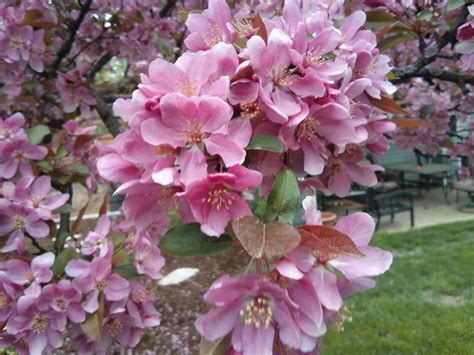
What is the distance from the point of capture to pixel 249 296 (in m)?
0.60

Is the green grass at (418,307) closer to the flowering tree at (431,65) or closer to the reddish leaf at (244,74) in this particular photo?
the flowering tree at (431,65)

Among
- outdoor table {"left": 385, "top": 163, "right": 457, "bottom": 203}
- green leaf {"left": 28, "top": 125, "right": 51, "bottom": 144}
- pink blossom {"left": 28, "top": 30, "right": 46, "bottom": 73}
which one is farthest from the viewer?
outdoor table {"left": 385, "top": 163, "right": 457, "bottom": 203}

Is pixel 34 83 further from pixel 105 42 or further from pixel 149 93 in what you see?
pixel 149 93

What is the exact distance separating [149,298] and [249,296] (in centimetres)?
94

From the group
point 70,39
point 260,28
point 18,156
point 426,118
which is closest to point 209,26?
point 260,28

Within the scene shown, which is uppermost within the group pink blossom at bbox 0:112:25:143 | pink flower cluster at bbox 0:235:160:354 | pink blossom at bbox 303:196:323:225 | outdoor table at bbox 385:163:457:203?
pink blossom at bbox 303:196:323:225

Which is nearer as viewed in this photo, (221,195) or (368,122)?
(221,195)

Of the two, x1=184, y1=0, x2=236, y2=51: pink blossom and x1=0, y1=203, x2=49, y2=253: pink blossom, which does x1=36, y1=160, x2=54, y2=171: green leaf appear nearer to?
x1=0, y1=203, x2=49, y2=253: pink blossom

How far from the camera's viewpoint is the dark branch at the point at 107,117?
6.84ft

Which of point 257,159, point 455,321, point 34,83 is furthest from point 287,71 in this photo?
point 455,321

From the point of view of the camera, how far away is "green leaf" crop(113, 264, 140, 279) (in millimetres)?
1400

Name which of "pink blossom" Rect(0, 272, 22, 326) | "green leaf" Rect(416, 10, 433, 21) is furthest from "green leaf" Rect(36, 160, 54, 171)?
"green leaf" Rect(416, 10, 433, 21)


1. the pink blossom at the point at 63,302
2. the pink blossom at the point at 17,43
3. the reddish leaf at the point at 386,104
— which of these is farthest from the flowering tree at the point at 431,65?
the pink blossom at the point at 17,43

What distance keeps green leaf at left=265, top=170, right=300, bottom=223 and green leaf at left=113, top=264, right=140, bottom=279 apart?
0.88 meters
